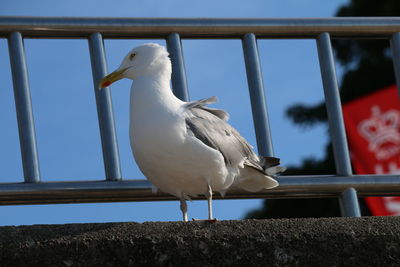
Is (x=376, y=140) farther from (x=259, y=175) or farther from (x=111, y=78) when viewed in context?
(x=111, y=78)

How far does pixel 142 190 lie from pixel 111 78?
1.82ft

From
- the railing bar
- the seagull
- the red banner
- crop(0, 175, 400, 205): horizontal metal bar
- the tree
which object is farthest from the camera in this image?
the tree

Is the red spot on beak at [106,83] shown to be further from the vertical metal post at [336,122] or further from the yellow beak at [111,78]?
the vertical metal post at [336,122]

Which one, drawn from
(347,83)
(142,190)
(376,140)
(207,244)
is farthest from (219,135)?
(347,83)

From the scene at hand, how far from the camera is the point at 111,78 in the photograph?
4270 mm

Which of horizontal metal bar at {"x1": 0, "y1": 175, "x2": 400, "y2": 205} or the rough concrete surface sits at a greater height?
horizontal metal bar at {"x1": 0, "y1": 175, "x2": 400, "y2": 205}

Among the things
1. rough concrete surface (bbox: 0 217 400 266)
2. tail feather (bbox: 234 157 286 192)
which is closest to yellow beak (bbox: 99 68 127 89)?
tail feather (bbox: 234 157 286 192)

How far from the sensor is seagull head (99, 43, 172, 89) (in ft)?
14.7

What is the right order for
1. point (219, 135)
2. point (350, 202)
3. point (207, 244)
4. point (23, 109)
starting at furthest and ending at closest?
point (219, 135)
point (350, 202)
point (23, 109)
point (207, 244)

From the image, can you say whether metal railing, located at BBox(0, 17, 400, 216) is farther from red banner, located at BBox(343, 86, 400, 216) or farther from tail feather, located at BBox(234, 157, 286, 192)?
red banner, located at BBox(343, 86, 400, 216)

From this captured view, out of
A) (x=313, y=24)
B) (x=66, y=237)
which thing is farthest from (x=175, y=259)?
(x=313, y=24)

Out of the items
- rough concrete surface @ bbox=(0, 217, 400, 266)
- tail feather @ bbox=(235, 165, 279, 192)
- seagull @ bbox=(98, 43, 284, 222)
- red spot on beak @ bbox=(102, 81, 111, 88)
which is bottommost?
rough concrete surface @ bbox=(0, 217, 400, 266)

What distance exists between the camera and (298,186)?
4.15 m

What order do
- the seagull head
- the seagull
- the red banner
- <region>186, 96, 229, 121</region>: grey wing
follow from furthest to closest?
1. the red banner
2. the seagull head
3. <region>186, 96, 229, 121</region>: grey wing
4. the seagull
